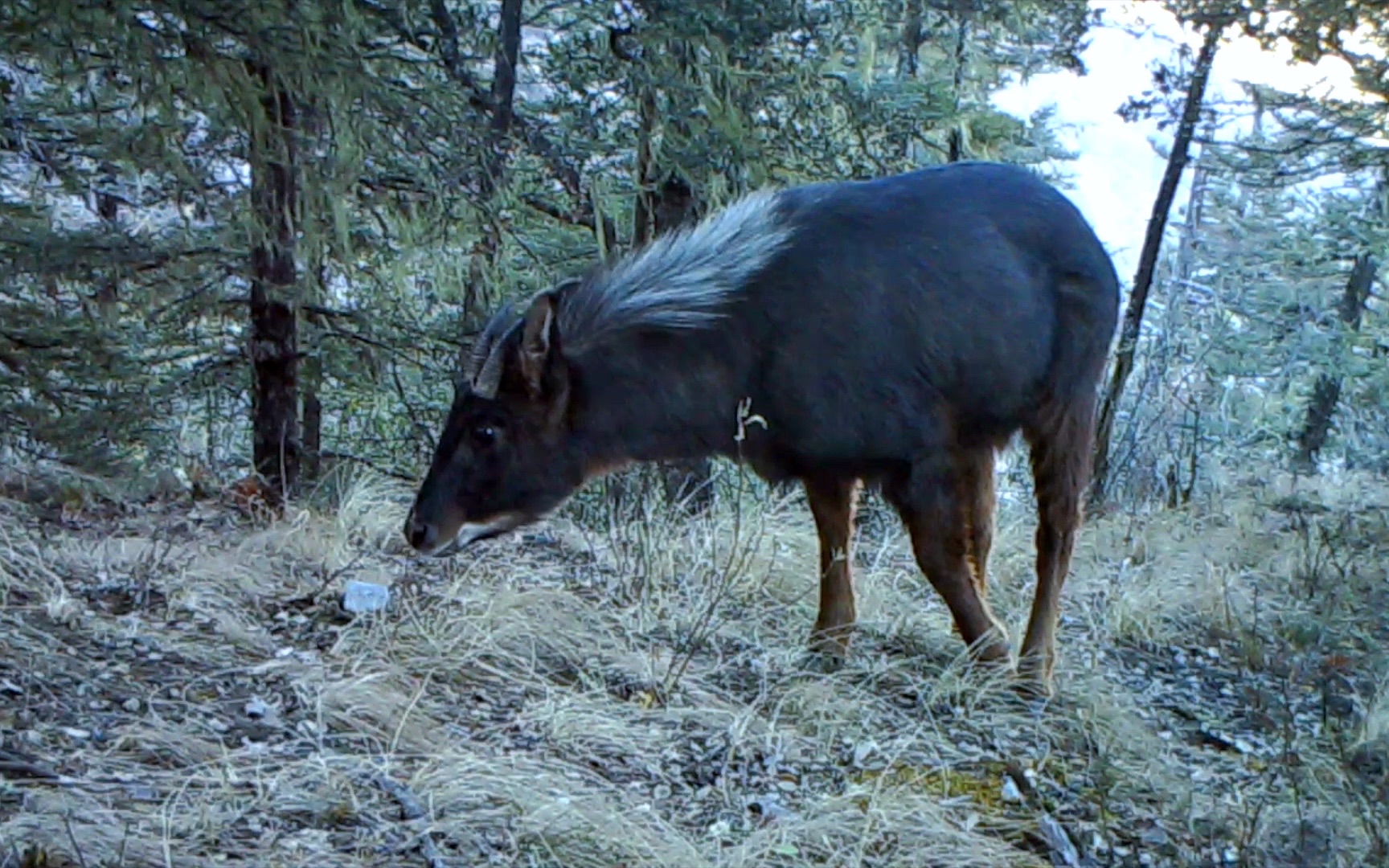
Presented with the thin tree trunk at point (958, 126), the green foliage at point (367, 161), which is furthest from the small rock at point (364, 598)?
the thin tree trunk at point (958, 126)

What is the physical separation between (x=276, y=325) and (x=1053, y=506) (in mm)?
4801

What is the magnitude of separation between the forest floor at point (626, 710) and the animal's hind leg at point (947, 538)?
239 mm

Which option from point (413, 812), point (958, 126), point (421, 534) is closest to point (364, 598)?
point (421, 534)

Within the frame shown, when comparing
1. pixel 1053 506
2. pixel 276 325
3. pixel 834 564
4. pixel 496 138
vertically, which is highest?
pixel 496 138

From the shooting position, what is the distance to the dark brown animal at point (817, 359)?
4.80 metres

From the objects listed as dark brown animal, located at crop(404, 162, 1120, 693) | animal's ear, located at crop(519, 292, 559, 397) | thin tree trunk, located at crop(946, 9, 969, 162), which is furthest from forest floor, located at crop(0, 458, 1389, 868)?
thin tree trunk, located at crop(946, 9, 969, 162)

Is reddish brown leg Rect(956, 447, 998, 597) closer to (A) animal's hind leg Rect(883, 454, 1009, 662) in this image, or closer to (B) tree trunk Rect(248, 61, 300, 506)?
(A) animal's hind leg Rect(883, 454, 1009, 662)

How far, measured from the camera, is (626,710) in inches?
174

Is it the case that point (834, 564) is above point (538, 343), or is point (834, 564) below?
below

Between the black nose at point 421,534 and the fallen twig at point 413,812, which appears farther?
the black nose at point 421,534

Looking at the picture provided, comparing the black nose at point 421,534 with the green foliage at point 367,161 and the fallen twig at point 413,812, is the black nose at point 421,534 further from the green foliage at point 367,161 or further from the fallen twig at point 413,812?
the green foliage at point 367,161

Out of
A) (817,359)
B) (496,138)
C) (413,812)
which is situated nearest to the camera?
(413,812)

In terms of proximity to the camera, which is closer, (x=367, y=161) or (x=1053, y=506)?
(x=1053, y=506)

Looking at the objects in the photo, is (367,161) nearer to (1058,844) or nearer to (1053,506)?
(1053,506)
